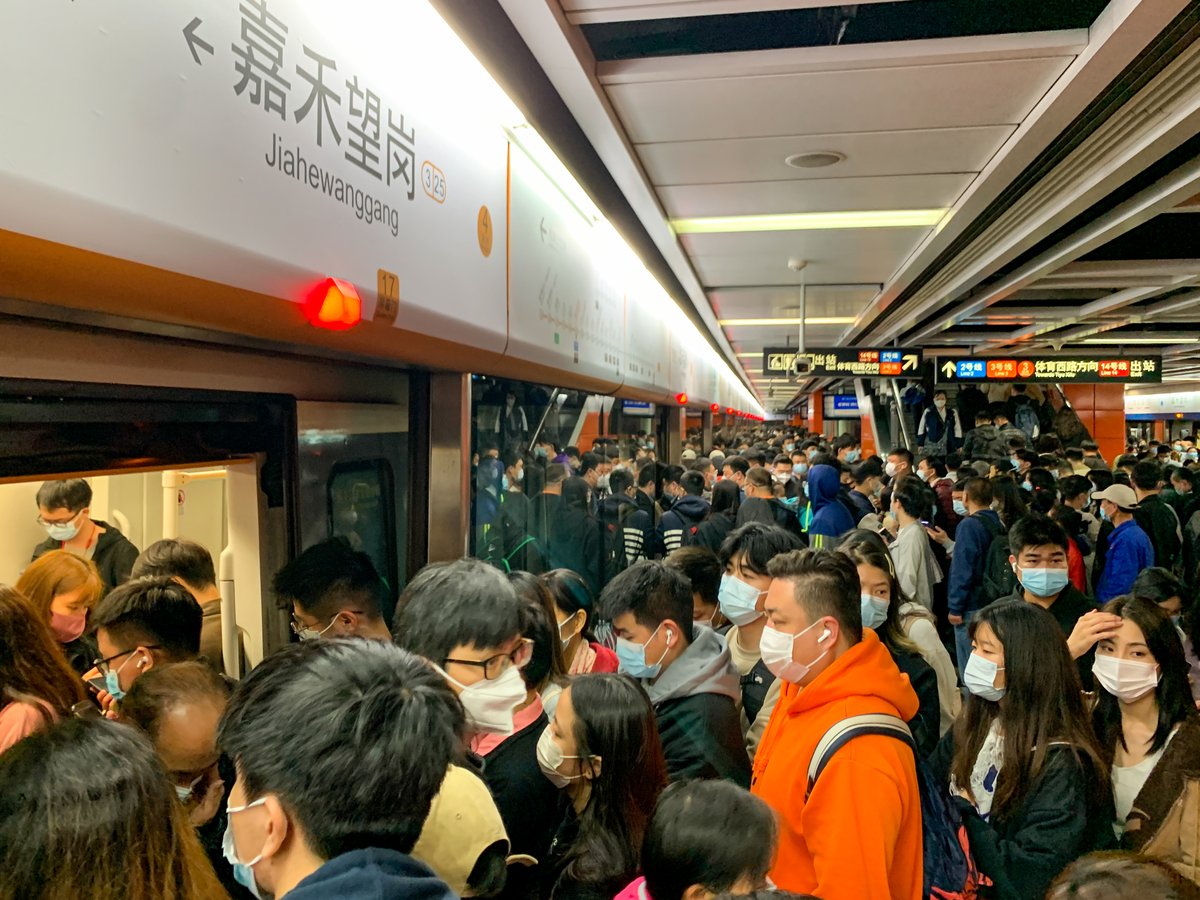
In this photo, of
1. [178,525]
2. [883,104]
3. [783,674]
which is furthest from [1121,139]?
[178,525]

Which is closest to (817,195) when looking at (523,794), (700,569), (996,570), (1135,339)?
(700,569)

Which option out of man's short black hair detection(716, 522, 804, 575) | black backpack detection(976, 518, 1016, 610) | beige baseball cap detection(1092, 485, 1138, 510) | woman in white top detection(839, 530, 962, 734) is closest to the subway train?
man's short black hair detection(716, 522, 804, 575)

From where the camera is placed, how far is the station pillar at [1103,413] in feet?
48.8

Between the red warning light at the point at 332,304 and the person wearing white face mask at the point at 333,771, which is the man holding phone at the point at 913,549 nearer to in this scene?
the red warning light at the point at 332,304

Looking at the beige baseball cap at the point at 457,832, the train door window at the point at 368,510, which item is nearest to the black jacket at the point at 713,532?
the train door window at the point at 368,510

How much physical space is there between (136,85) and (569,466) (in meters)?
3.77

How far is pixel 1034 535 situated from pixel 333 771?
3432 millimetres

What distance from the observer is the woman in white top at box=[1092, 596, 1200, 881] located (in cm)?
215

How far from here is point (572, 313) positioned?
3.55 metres

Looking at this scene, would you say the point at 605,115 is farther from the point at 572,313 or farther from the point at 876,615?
the point at 876,615

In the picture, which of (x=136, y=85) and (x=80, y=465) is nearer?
(x=136, y=85)

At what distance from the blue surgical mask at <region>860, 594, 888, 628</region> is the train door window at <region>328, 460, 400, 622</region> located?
5.59 ft

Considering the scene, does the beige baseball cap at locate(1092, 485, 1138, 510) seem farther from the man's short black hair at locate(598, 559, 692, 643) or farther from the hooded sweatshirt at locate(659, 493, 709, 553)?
the man's short black hair at locate(598, 559, 692, 643)

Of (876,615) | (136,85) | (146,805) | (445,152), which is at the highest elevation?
(445,152)
